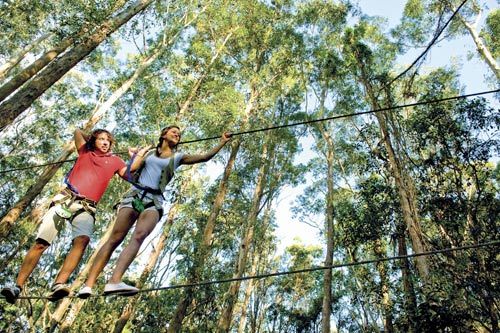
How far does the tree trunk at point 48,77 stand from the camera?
466cm

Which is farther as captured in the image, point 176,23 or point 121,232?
point 176,23

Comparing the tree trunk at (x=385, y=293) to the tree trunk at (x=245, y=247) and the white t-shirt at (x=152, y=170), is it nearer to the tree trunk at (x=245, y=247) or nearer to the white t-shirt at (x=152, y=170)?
the tree trunk at (x=245, y=247)

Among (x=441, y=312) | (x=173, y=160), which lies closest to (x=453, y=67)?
(x=441, y=312)

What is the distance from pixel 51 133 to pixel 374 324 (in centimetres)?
1376

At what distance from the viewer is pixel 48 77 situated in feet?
17.0

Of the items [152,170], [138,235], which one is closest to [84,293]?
[138,235]

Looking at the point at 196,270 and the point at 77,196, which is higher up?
the point at 196,270

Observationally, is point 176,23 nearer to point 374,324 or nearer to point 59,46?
point 59,46

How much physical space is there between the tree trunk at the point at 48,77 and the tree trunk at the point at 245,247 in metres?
4.43

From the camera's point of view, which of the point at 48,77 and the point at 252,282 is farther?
the point at 252,282

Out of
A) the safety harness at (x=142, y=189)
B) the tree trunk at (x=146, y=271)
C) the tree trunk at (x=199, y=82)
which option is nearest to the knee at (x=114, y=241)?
the safety harness at (x=142, y=189)

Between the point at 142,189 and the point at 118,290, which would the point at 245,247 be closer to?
the point at 142,189

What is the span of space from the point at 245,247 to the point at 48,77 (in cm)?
720

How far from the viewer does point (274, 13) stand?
1493cm
